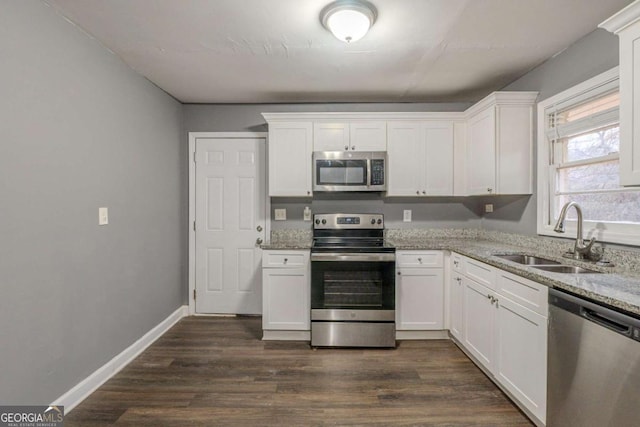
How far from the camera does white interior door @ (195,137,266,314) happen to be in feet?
11.2

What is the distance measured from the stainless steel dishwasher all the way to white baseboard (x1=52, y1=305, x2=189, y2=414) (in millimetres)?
2787

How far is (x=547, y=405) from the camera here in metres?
1.58

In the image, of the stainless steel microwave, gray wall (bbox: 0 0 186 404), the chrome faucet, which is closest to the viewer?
gray wall (bbox: 0 0 186 404)

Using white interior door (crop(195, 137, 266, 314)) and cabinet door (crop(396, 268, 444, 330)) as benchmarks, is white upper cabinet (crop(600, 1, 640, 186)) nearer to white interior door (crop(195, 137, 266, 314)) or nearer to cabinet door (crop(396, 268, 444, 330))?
cabinet door (crop(396, 268, 444, 330))

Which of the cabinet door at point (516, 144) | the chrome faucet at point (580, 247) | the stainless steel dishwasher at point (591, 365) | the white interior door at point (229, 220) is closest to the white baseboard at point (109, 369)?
the white interior door at point (229, 220)

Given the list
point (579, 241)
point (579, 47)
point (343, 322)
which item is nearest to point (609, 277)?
point (579, 241)

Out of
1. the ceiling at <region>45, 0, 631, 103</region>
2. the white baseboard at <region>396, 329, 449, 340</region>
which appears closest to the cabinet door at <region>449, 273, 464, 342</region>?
the white baseboard at <region>396, 329, 449, 340</region>

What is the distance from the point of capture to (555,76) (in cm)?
234

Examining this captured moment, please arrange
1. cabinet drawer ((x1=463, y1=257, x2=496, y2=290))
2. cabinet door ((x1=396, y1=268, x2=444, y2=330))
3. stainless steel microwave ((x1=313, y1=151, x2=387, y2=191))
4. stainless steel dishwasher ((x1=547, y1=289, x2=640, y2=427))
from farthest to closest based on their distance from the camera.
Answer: stainless steel microwave ((x1=313, y1=151, x2=387, y2=191)), cabinet door ((x1=396, y1=268, x2=444, y2=330)), cabinet drawer ((x1=463, y1=257, x2=496, y2=290)), stainless steel dishwasher ((x1=547, y1=289, x2=640, y2=427))

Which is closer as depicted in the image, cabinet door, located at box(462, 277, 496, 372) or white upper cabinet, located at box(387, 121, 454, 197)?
cabinet door, located at box(462, 277, 496, 372)

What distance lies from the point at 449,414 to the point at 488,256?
109 cm

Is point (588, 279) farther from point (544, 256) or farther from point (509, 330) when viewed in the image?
point (544, 256)

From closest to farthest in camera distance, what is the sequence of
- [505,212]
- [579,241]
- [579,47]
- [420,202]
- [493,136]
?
[579,241] → [579,47] → [493,136] → [505,212] → [420,202]

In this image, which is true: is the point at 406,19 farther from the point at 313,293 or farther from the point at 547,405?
the point at 547,405
